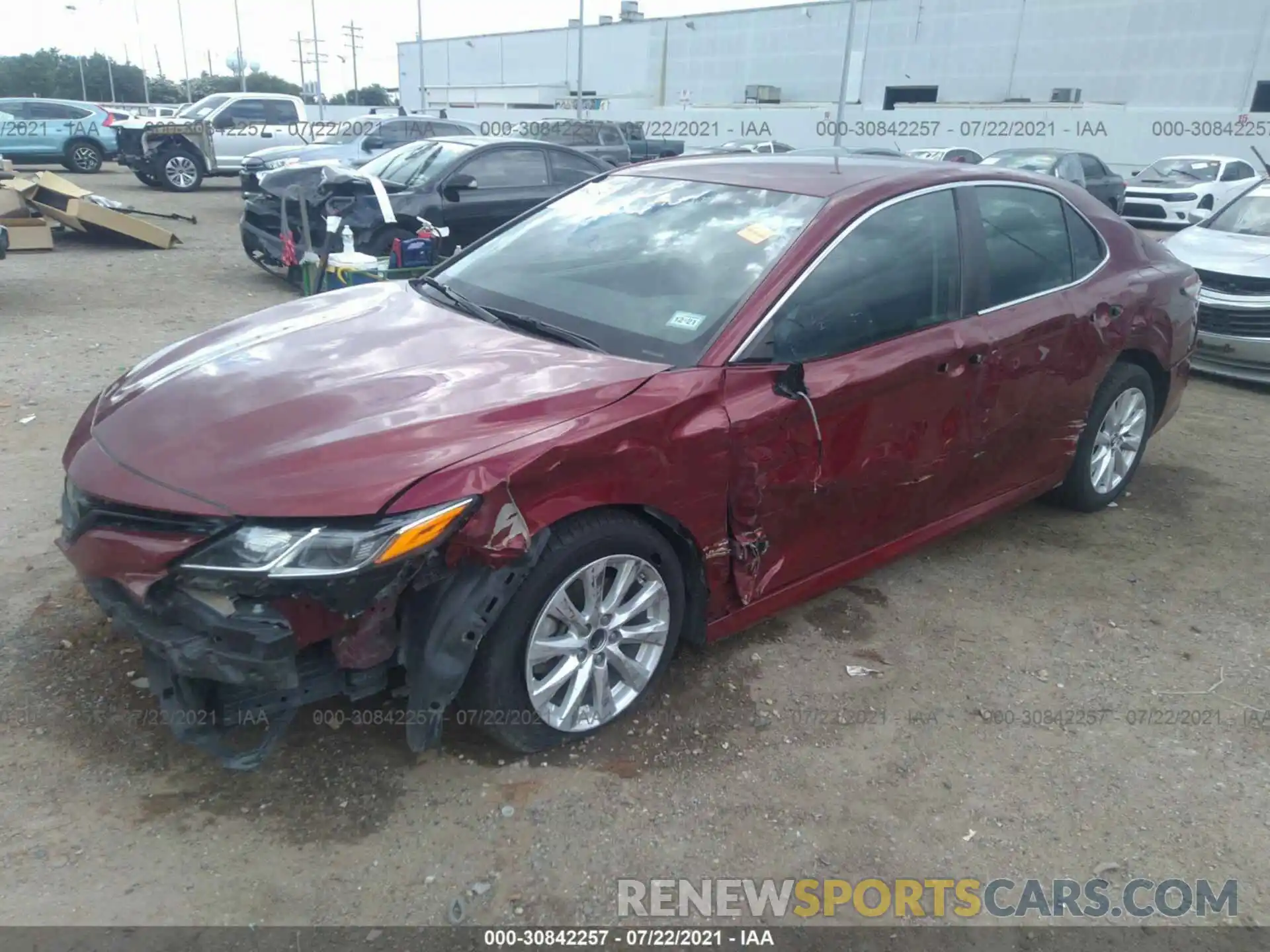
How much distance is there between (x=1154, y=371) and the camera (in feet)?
15.6

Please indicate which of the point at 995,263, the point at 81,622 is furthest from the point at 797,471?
the point at 81,622

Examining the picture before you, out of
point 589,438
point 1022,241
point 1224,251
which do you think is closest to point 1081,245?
point 1022,241

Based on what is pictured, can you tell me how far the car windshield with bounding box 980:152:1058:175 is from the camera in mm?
16219

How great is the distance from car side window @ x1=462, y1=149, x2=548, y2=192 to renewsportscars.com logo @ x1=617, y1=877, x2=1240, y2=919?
8365 millimetres

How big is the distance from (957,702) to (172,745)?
2590 millimetres

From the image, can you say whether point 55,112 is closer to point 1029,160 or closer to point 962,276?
point 1029,160

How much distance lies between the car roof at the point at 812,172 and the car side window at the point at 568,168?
632 centimetres

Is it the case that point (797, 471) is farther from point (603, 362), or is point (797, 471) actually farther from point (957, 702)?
point (957, 702)

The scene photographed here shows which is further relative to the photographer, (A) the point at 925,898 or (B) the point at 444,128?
(B) the point at 444,128

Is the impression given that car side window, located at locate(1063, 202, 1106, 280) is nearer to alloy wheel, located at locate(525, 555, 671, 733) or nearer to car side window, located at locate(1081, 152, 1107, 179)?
alloy wheel, located at locate(525, 555, 671, 733)

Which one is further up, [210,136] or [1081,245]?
[1081,245]

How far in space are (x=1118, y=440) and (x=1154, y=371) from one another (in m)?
0.42

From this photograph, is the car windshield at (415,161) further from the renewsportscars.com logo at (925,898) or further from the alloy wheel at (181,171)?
the alloy wheel at (181,171)

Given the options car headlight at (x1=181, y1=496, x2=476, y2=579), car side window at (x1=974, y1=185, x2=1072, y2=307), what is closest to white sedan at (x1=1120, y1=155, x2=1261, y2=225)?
car side window at (x1=974, y1=185, x2=1072, y2=307)
